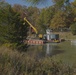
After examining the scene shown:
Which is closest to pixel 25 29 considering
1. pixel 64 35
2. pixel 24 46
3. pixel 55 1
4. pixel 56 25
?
pixel 24 46

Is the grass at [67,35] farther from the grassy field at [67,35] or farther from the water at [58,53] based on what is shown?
the water at [58,53]

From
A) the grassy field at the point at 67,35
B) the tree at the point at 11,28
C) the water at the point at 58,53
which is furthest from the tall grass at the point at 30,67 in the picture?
the grassy field at the point at 67,35

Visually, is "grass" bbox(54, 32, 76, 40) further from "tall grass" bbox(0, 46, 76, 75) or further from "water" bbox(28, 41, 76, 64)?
"tall grass" bbox(0, 46, 76, 75)

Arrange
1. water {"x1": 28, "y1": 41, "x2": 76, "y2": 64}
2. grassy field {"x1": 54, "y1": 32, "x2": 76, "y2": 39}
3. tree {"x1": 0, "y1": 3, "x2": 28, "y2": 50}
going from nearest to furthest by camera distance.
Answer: water {"x1": 28, "y1": 41, "x2": 76, "y2": 64}, tree {"x1": 0, "y1": 3, "x2": 28, "y2": 50}, grassy field {"x1": 54, "y1": 32, "x2": 76, "y2": 39}

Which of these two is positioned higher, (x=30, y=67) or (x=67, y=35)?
(x=67, y=35)

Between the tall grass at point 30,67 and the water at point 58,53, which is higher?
the tall grass at point 30,67

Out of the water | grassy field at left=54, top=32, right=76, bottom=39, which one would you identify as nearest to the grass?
grassy field at left=54, top=32, right=76, bottom=39

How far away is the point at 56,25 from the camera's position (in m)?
60.4

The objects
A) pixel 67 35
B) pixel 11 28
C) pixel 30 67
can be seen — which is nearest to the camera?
pixel 30 67

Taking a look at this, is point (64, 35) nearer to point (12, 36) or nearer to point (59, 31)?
point (59, 31)

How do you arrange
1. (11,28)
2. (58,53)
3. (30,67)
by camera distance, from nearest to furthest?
(30,67) < (11,28) < (58,53)

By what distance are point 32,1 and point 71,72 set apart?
269 cm

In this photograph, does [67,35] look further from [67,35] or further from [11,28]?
[11,28]

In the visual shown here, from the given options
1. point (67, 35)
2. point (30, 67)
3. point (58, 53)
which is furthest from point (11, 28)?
point (67, 35)
